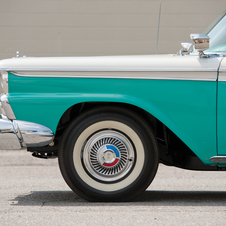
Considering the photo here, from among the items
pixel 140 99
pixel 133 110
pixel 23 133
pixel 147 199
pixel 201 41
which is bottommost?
pixel 147 199

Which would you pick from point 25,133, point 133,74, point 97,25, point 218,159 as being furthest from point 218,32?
point 97,25

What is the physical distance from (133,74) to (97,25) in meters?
6.29

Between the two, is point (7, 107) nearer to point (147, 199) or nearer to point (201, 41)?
point (147, 199)

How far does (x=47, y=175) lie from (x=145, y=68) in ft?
9.34

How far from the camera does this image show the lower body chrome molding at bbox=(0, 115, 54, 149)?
3703mm

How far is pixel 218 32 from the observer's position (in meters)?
4.21

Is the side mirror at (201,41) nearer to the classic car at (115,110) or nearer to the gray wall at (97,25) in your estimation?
the classic car at (115,110)

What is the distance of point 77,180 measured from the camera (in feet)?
12.3

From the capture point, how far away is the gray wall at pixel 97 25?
970 cm

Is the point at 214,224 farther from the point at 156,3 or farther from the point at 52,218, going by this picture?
the point at 156,3

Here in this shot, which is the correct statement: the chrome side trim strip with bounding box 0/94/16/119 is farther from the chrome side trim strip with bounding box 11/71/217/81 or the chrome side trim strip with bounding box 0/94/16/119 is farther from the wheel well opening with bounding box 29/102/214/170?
the wheel well opening with bounding box 29/102/214/170

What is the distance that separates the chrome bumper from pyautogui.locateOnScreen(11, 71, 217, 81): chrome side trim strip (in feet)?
1.29

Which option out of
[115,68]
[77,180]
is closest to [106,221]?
[77,180]

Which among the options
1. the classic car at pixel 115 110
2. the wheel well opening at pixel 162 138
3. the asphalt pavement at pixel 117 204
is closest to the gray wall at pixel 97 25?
the asphalt pavement at pixel 117 204
